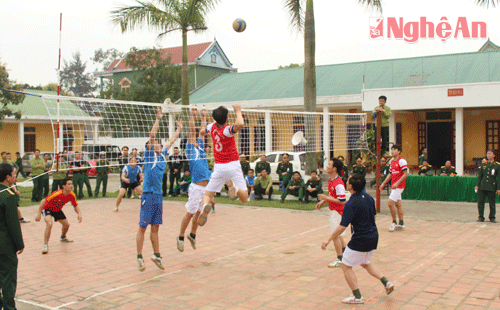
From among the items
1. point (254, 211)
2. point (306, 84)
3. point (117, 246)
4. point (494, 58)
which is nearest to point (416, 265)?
point (117, 246)

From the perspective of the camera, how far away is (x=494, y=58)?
22844 millimetres

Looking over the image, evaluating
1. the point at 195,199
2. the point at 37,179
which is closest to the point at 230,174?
the point at 195,199

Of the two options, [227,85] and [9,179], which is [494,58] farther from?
[9,179]

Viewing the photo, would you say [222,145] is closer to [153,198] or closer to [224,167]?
[224,167]

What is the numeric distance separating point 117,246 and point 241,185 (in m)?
3.44

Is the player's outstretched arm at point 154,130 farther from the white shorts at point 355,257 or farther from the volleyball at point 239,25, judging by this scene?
the volleyball at point 239,25

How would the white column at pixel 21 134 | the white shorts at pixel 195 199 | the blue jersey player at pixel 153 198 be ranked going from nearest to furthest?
the blue jersey player at pixel 153 198 < the white shorts at pixel 195 199 < the white column at pixel 21 134

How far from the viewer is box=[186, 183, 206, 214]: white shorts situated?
314 inches

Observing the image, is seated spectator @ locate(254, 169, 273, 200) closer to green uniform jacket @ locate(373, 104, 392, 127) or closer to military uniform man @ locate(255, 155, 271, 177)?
military uniform man @ locate(255, 155, 271, 177)

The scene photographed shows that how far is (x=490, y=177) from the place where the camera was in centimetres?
1116

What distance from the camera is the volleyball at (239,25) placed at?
48.6ft

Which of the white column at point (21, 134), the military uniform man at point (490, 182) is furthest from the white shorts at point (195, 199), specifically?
the white column at point (21, 134)

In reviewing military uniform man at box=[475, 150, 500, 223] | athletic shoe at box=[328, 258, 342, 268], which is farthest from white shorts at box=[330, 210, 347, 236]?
military uniform man at box=[475, 150, 500, 223]

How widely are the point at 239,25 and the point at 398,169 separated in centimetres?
741
